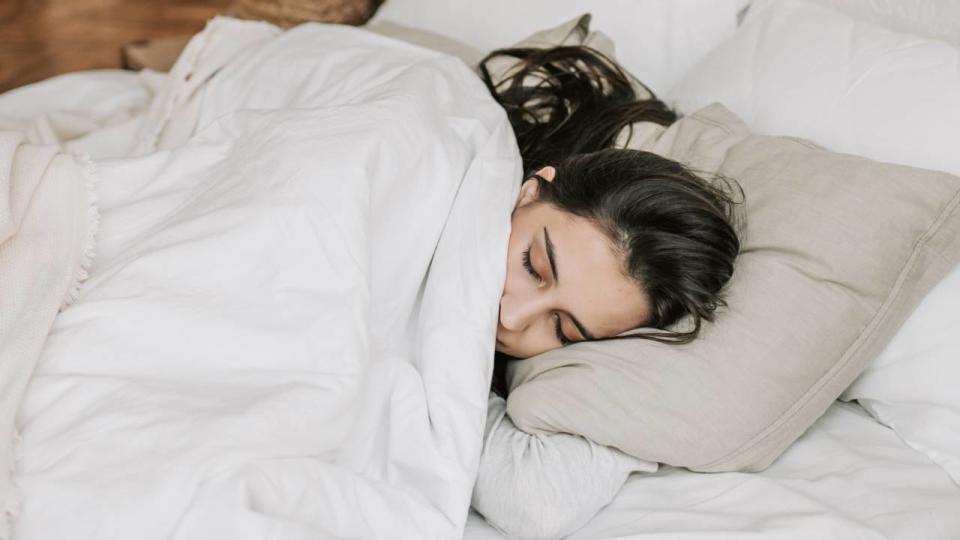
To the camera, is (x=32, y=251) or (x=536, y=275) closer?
(x=32, y=251)

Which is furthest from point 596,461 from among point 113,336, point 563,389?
point 113,336

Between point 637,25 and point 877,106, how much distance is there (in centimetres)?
53

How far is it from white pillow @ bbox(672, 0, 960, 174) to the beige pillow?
0.33 feet

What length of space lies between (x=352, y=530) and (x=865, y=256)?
68 centimetres

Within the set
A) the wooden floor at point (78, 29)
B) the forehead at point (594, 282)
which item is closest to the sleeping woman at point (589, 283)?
the forehead at point (594, 282)

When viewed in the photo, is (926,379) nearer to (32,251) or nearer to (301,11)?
(32,251)

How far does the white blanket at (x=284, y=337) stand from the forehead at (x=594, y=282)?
0.26 feet

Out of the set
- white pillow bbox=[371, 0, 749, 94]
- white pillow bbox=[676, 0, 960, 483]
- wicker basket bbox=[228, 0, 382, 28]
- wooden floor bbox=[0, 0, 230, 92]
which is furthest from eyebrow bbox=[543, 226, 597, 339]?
wooden floor bbox=[0, 0, 230, 92]

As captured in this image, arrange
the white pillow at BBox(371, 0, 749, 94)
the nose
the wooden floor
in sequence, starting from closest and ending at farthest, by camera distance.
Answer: the nose
the white pillow at BBox(371, 0, 749, 94)
the wooden floor

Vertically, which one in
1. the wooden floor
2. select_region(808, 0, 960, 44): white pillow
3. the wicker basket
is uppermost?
select_region(808, 0, 960, 44): white pillow

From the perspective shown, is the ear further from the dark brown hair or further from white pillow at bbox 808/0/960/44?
white pillow at bbox 808/0/960/44

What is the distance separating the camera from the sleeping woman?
100cm

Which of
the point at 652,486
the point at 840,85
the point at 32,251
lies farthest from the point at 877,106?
the point at 32,251

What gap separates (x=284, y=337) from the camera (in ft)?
3.11
